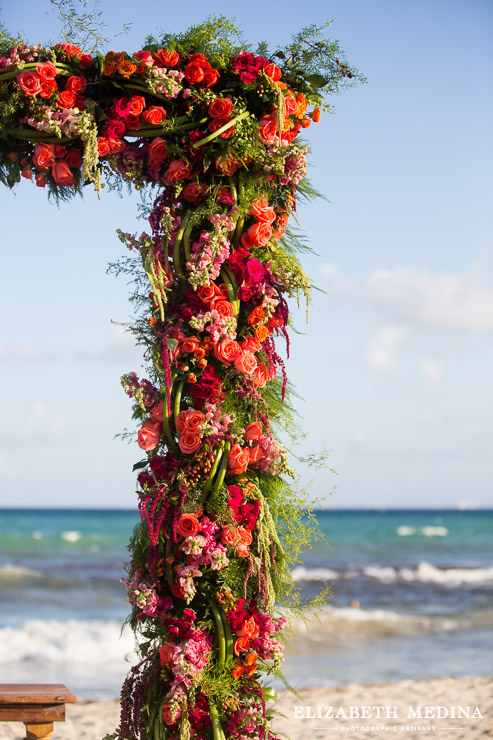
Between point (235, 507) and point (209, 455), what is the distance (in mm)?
200

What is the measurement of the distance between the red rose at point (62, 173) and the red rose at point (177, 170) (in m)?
0.36

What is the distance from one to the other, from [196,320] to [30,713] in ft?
6.02

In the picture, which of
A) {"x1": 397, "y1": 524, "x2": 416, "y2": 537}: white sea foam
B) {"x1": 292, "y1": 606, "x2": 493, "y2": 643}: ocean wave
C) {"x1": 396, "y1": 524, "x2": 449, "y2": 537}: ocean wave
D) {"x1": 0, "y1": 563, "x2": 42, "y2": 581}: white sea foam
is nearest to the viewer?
{"x1": 292, "y1": 606, "x2": 493, "y2": 643}: ocean wave

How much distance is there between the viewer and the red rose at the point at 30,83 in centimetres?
253

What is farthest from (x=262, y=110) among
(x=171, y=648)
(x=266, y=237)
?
(x=171, y=648)

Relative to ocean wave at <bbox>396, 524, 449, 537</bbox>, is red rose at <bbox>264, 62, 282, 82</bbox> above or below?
above

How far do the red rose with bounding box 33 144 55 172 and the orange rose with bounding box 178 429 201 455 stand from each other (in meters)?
1.07

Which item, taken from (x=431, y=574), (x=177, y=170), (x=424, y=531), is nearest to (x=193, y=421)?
(x=177, y=170)

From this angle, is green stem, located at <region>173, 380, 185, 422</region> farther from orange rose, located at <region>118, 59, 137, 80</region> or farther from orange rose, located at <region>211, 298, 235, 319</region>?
orange rose, located at <region>118, 59, 137, 80</region>

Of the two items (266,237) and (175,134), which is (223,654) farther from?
(175,134)

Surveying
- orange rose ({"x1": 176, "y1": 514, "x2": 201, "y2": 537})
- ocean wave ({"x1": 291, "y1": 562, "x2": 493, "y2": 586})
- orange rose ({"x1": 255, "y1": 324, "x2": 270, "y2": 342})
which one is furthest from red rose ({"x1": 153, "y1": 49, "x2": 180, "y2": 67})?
ocean wave ({"x1": 291, "y1": 562, "x2": 493, "y2": 586})

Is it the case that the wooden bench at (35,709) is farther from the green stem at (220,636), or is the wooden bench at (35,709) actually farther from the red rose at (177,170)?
the red rose at (177,170)

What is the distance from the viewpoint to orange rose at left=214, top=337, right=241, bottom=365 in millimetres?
2562

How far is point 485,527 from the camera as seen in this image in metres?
27.9
